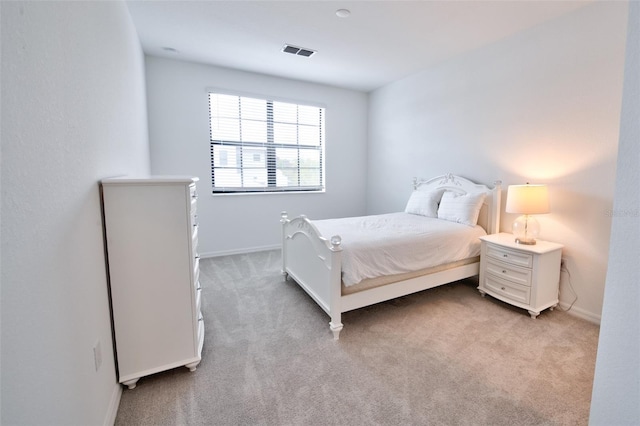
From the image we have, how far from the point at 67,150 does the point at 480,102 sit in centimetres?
371

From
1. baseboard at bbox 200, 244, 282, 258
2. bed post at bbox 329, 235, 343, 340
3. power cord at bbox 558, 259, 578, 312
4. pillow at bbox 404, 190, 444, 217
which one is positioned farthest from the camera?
baseboard at bbox 200, 244, 282, 258

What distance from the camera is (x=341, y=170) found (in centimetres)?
514

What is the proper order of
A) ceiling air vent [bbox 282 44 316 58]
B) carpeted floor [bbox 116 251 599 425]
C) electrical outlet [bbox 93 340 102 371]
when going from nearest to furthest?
electrical outlet [bbox 93 340 102 371]
carpeted floor [bbox 116 251 599 425]
ceiling air vent [bbox 282 44 316 58]

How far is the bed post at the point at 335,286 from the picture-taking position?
215 cm

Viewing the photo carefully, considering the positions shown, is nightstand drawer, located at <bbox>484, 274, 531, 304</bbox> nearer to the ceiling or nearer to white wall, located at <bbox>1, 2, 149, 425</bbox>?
the ceiling

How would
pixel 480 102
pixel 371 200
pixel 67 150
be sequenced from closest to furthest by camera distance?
pixel 67 150
pixel 480 102
pixel 371 200

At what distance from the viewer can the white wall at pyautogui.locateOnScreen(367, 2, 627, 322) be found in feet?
7.72

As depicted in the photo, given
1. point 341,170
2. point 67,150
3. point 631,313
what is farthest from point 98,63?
point 341,170

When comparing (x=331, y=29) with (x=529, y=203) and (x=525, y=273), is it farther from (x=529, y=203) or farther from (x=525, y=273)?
(x=525, y=273)

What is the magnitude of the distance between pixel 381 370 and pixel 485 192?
2298mm

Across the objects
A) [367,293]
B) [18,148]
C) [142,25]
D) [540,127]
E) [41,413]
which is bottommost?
[367,293]

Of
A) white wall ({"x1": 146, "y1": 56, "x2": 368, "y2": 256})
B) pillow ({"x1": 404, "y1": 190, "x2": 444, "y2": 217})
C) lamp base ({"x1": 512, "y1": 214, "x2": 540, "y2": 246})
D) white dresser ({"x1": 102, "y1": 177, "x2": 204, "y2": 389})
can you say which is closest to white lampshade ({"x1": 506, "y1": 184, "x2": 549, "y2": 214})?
lamp base ({"x1": 512, "y1": 214, "x2": 540, "y2": 246})

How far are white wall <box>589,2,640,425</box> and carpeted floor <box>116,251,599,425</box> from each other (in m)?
0.83

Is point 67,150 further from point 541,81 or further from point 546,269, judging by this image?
point 541,81
